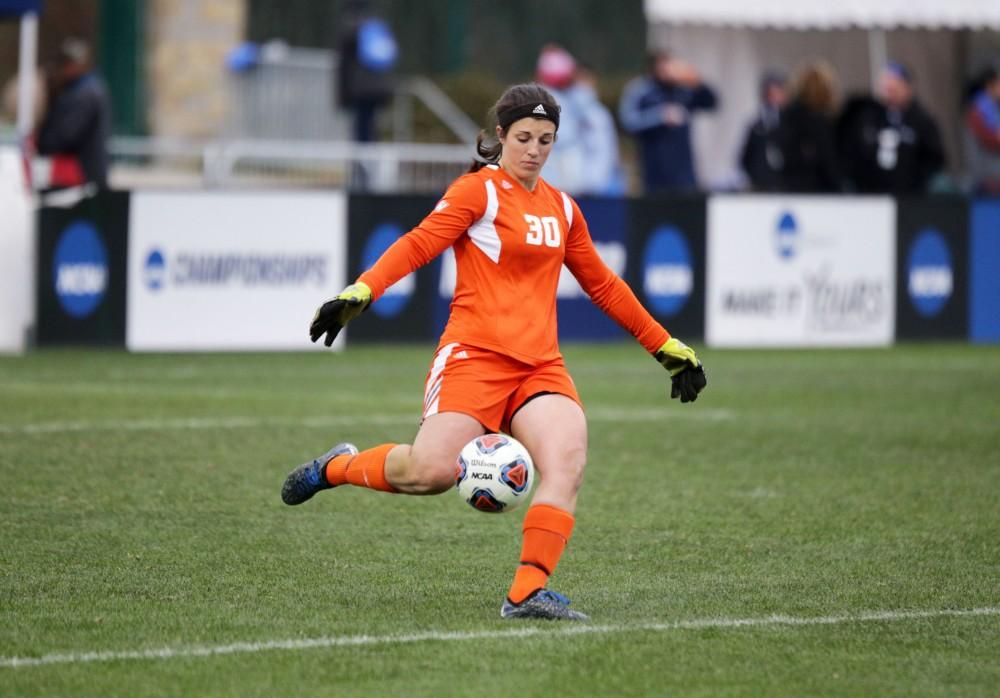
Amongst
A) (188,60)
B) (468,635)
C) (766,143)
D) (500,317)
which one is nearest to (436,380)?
(500,317)

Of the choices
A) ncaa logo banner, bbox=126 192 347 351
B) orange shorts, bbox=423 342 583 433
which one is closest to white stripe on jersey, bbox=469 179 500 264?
orange shorts, bbox=423 342 583 433

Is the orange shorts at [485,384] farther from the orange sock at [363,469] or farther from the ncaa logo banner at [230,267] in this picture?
the ncaa logo banner at [230,267]

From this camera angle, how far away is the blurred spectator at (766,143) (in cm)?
2019

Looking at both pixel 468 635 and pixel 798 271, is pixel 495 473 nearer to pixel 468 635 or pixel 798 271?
pixel 468 635

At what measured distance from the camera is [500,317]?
6.94m

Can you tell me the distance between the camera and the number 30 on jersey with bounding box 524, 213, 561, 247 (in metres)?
6.95

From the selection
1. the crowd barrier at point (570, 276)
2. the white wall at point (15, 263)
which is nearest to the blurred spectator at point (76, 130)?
the white wall at point (15, 263)

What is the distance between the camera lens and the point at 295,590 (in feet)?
22.9

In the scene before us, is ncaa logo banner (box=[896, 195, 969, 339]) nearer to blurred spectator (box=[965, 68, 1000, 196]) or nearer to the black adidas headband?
blurred spectator (box=[965, 68, 1000, 196])

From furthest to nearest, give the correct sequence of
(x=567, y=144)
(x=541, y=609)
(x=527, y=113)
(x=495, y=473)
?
(x=567, y=144) < (x=527, y=113) < (x=495, y=473) < (x=541, y=609)

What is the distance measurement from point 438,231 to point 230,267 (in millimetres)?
9765

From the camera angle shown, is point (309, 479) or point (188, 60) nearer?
point (309, 479)

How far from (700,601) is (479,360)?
120 centimetres

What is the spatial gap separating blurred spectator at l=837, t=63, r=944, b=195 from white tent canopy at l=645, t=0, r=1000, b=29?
156cm
